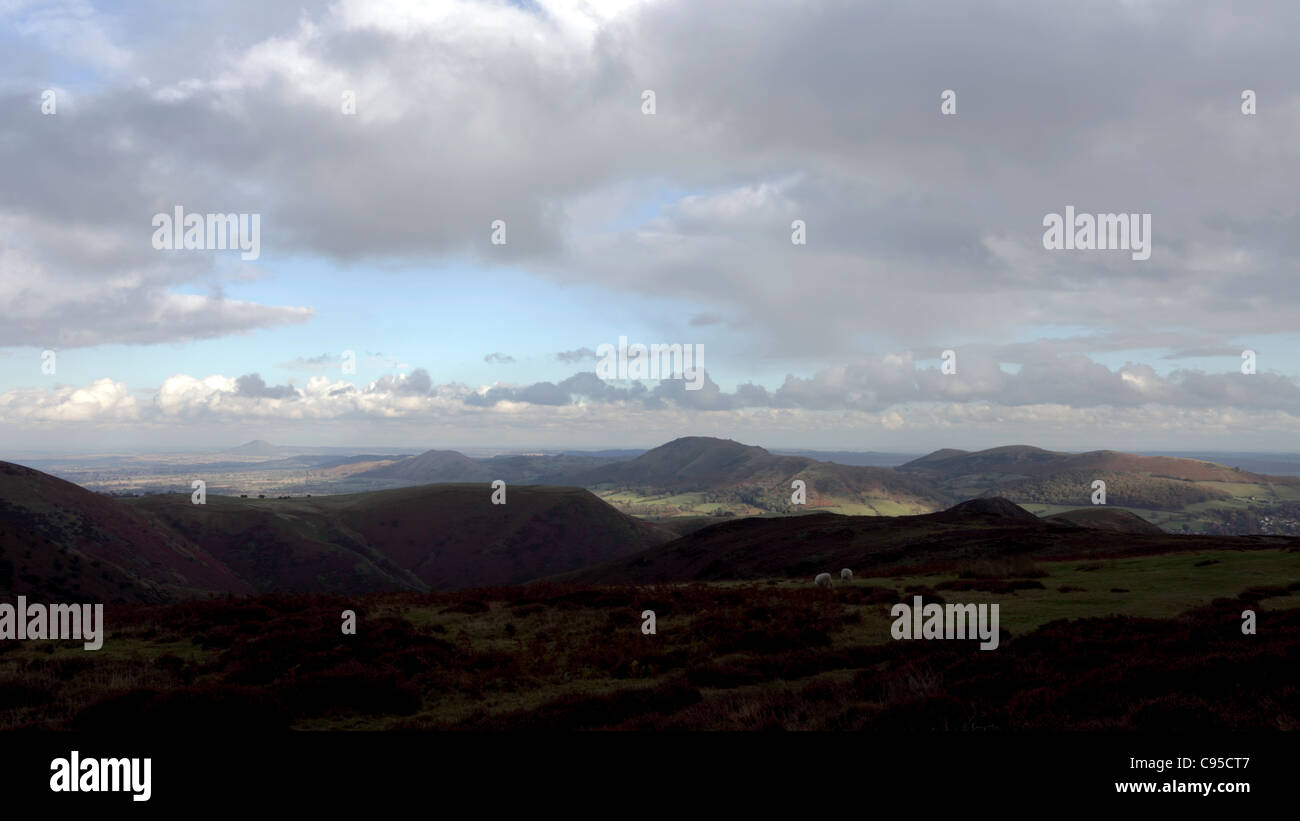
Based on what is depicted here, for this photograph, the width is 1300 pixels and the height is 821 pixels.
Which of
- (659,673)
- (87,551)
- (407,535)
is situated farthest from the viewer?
(407,535)

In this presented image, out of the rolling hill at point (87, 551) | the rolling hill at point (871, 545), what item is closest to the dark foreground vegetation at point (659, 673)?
the rolling hill at point (871, 545)

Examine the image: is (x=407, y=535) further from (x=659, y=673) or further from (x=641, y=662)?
(x=659, y=673)

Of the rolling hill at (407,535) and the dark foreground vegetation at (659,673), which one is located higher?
the dark foreground vegetation at (659,673)

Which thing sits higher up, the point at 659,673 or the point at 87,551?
the point at 659,673

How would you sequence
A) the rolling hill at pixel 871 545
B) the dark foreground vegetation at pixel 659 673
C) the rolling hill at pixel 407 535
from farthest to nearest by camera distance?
the rolling hill at pixel 407 535 → the rolling hill at pixel 871 545 → the dark foreground vegetation at pixel 659 673

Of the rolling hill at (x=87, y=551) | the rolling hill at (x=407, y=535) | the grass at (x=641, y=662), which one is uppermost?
the grass at (x=641, y=662)

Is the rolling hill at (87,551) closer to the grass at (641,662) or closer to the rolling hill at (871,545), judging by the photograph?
the rolling hill at (871,545)

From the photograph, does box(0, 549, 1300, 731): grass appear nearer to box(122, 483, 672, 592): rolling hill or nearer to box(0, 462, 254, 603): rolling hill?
box(0, 462, 254, 603): rolling hill

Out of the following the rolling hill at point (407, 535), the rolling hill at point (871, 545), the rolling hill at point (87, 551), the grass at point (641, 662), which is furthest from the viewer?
the rolling hill at point (407, 535)

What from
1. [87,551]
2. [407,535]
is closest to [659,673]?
[87,551]
